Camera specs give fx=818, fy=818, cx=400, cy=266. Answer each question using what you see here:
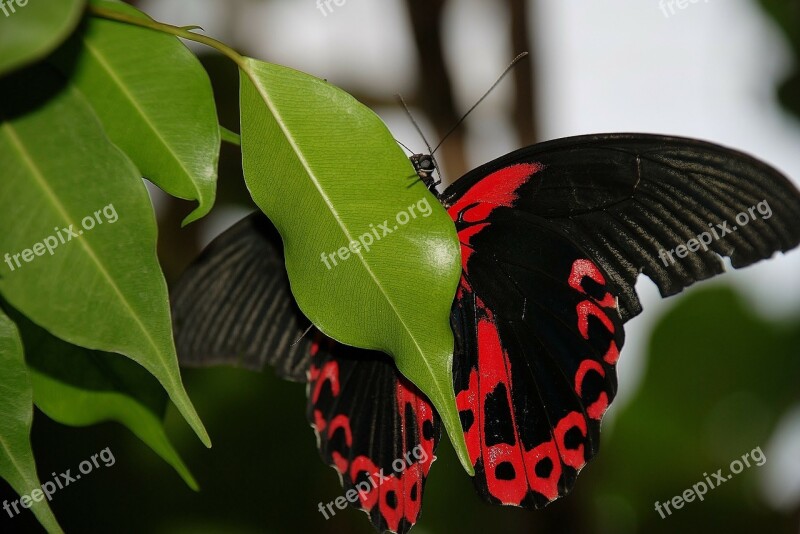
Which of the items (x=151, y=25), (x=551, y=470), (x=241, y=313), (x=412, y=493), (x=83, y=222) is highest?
(x=151, y=25)

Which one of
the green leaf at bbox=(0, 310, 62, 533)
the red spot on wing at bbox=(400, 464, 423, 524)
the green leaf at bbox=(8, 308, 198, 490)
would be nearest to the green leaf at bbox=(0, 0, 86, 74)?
the green leaf at bbox=(0, 310, 62, 533)

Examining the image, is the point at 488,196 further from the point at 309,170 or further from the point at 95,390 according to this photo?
the point at 95,390

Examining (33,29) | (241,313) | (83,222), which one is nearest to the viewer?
(33,29)

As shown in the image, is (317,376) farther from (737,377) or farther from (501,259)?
(737,377)

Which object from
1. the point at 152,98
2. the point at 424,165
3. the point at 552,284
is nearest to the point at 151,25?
the point at 152,98

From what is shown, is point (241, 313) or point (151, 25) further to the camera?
point (241, 313)

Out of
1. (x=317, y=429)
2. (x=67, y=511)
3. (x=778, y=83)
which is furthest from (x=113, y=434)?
(x=778, y=83)
